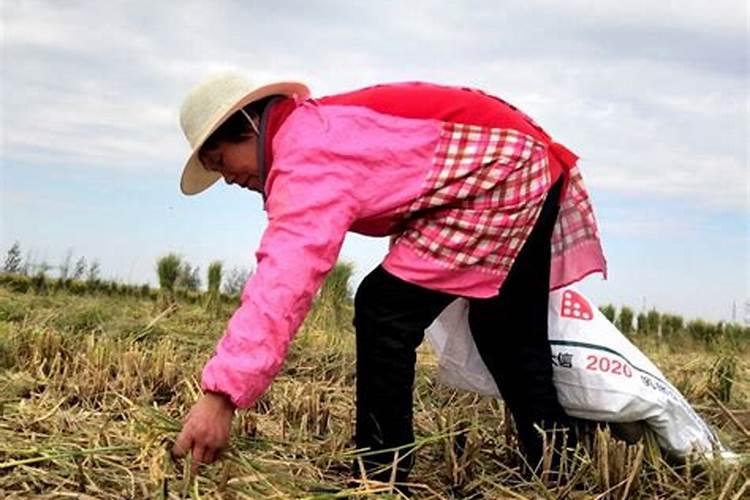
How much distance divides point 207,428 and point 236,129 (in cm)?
83

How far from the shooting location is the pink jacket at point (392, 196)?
7.26 ft

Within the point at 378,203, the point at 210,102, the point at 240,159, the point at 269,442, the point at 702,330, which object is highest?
Answer: the point at 210,102

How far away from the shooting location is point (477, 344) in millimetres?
2984

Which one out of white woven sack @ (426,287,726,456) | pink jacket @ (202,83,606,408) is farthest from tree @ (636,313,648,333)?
pink jacket @ (202,83,606,408)

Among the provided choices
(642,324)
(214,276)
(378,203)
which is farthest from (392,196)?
(642,324)

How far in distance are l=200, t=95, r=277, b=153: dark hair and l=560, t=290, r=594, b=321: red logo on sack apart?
1.09 m

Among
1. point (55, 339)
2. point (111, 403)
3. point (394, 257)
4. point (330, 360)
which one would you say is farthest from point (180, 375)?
point (394, 257)

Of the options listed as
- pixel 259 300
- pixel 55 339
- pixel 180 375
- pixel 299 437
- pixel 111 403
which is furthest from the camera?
pixel 55 339

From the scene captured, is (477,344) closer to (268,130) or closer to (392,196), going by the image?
(392,196)

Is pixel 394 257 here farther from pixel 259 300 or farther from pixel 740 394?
pixel 740 394

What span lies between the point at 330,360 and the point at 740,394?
1.90 meters

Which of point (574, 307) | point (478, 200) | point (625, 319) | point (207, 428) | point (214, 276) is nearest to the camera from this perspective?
point (207, 428)

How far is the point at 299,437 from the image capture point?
2.91m

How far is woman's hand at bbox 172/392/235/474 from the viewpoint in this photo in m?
2.17
